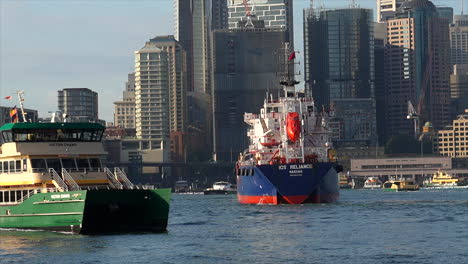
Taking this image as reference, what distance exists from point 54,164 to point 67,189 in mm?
2848

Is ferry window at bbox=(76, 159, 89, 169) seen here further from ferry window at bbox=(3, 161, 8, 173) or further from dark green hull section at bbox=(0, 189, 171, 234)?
ferry window at bbox=(3, 161, 8, 173)

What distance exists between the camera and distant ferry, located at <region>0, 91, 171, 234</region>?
74.5 m

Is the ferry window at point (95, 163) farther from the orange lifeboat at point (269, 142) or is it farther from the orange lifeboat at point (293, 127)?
the orange lifeboat at point (269, 142)

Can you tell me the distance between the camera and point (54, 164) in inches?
3103

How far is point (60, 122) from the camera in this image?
7962 cm

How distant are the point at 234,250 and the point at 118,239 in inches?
309

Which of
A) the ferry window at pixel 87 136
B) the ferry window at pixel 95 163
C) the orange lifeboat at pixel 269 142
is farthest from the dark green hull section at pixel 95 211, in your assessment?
the orange lifeboat at pixel 269 142

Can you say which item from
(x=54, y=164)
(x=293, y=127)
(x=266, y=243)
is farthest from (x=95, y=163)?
(x=293, y=127)

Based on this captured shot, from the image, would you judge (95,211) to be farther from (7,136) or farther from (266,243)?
(266,243)

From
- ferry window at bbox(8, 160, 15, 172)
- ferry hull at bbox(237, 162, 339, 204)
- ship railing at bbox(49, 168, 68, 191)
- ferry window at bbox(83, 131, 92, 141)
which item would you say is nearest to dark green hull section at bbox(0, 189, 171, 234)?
ship railing at bbox(49, 168, 68, 191)

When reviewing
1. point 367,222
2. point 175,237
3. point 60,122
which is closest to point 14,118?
point 60,122

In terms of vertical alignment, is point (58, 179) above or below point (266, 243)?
above

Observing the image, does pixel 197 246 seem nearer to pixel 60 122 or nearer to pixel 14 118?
pixel 60 122

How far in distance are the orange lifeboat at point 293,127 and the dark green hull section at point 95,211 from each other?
57.3 metres
